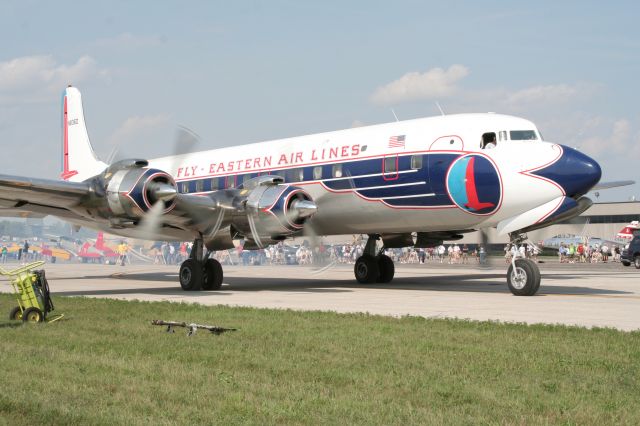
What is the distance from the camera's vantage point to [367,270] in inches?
889

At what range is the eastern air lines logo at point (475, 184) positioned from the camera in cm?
1628

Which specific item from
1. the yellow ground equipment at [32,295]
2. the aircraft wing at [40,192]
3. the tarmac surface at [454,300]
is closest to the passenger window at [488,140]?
the tarmac surface at [454,300]

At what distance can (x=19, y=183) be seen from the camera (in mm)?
16531

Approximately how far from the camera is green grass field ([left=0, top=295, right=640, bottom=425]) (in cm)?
569

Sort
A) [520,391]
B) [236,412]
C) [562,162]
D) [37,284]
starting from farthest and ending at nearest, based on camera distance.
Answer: [562,162] < [37,284] < [520,391] < [236,412]

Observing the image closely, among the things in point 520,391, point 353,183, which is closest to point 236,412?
point 520,391

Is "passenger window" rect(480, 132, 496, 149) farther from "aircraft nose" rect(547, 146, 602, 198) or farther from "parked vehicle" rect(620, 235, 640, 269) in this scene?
"parked vehicle" rect(620, 235, 640, 269)

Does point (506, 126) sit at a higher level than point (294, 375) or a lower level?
higher

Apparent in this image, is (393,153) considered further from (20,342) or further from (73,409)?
(73,409)

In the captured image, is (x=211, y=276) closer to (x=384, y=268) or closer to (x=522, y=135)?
(x=384, y=268)

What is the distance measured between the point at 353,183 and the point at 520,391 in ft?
41.2

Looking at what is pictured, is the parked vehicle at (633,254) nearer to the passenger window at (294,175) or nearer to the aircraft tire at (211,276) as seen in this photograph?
the passenger window at (294,175)

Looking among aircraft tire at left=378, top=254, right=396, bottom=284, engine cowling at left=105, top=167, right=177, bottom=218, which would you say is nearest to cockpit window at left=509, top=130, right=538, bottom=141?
aircraft tire at left=378, top=254, right=396, bottom=284

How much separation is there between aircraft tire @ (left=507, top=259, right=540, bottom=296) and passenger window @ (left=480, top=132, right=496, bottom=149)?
271 centimetres
